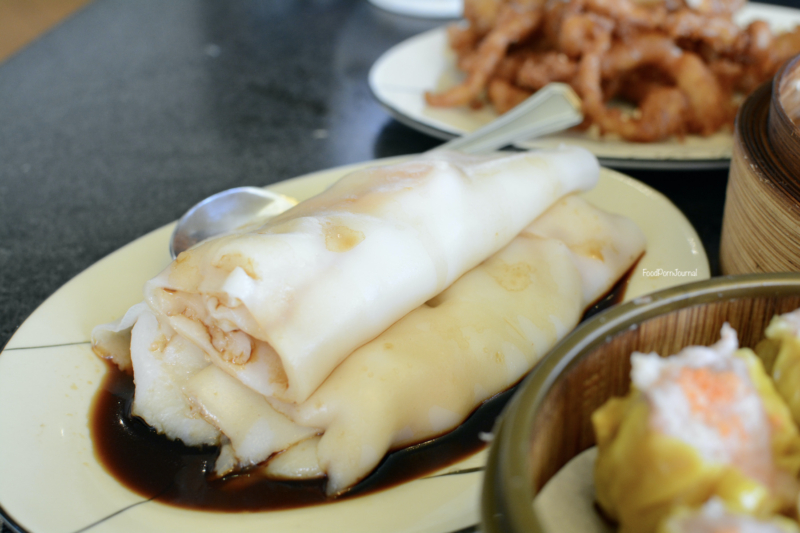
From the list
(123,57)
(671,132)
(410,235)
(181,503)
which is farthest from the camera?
(123,57)

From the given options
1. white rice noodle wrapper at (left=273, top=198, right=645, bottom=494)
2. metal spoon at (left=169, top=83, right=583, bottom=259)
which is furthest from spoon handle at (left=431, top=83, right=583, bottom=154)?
white rice noodle wrapper at (left=273, top=198, right=645, bottom=494)

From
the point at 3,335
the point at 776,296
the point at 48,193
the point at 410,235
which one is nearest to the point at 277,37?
the point at 48,193

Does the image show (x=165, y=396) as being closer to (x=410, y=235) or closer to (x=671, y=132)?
(x=410, y=235)

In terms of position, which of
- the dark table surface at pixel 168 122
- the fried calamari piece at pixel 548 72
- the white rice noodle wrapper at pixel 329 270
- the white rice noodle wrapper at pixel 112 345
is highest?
the white rice noodle wrapper at pixel 329 270

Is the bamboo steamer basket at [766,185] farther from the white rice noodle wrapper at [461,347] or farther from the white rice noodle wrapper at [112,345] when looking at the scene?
the white rice noodle wrapper at [112,345]

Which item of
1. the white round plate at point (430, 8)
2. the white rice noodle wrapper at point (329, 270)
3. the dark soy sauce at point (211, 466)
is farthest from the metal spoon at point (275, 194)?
the white round plate at point (430, 8)
